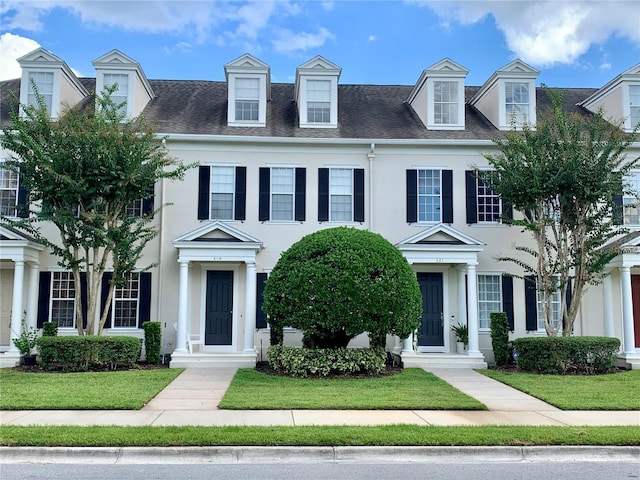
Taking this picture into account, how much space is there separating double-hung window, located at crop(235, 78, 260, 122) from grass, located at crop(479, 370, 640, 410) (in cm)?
984

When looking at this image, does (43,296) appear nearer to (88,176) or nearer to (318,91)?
(88,176)

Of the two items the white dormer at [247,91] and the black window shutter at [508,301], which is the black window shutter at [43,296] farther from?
the black window shutter at [508,301]

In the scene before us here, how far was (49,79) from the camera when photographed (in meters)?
17.6

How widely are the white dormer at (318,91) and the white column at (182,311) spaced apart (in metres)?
5.84

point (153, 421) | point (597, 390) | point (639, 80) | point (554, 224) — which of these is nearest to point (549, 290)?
point (554, 224)

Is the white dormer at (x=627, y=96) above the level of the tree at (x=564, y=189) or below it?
above

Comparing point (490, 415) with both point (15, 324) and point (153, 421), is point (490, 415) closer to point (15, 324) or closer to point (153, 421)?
point (153, 421)

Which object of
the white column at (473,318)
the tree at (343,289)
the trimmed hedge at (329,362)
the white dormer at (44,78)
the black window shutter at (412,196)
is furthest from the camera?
the white dormer at (44,78)

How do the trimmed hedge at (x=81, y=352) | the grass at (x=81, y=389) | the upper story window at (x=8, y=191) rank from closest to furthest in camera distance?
the grass at (x=81, y=389), the trimmed hedge at (x=81, y=352), the upper story window at (x=8, y=191)

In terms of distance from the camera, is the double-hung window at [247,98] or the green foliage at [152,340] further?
the double-hung window at [247,98]

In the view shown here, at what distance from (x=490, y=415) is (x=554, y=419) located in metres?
0.94

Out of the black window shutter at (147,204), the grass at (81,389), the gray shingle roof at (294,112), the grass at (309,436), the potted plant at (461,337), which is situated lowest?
the grass at (309,436)

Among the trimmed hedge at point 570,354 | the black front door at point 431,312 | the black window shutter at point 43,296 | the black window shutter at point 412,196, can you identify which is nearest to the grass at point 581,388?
the trimmed hedge at point 570,354

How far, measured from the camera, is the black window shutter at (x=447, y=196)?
683 inches
